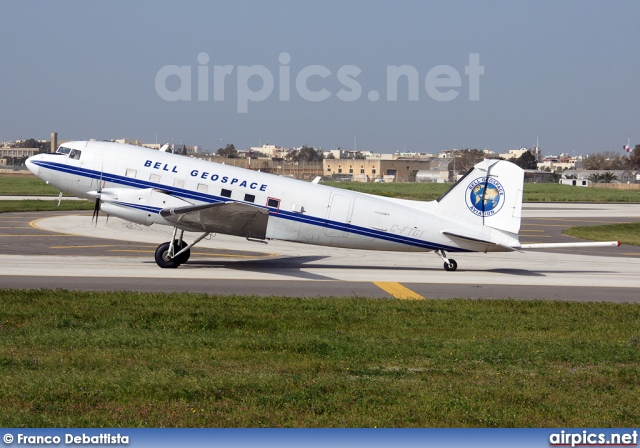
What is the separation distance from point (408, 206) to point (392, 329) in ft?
37.3

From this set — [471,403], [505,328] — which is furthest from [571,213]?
[471,403]

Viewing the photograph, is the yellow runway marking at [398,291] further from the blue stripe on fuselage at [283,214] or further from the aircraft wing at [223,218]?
the aircraft wing at [223,218]

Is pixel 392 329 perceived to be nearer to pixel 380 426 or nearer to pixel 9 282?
pixel 380 426

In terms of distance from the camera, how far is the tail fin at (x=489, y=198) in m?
27.5

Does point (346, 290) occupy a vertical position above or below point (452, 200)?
below

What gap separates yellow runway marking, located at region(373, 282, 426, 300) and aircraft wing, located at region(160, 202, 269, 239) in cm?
473

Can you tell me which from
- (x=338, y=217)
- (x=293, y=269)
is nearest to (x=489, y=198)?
(x=338, y=217)

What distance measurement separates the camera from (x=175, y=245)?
27922 millimetres

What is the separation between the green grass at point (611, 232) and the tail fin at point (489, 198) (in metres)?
17.2

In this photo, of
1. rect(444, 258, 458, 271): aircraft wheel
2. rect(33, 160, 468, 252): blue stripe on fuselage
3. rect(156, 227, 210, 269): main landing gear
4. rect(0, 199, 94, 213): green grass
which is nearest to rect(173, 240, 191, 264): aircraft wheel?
rect(156, 227, 210, 269): main landing gear

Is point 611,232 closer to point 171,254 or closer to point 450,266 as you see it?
point 450,266

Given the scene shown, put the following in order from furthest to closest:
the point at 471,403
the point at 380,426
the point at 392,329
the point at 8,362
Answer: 1. the point at 392,329
2. the point at 8,362
3. the point at 471,403
4. the point at 380,426

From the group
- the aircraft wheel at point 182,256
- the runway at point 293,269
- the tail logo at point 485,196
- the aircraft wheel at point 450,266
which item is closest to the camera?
the runway at point 293,269

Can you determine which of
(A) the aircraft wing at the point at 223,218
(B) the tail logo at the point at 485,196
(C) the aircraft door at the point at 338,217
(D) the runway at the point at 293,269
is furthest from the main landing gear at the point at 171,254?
(B) the tail logo at the point at 485,196
